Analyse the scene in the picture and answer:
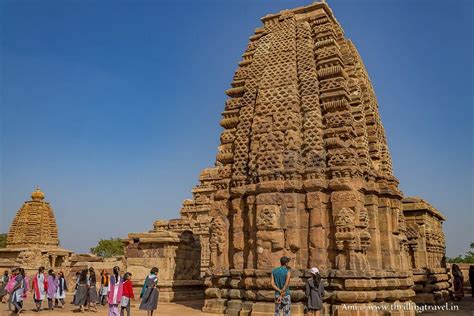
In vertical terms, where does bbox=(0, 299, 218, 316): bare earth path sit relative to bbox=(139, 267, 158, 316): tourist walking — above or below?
below

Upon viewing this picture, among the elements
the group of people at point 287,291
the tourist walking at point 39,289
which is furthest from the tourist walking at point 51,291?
the group of people at point 287,291

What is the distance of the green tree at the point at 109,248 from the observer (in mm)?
57938

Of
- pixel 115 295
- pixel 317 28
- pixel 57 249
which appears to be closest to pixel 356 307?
pixel 115 295

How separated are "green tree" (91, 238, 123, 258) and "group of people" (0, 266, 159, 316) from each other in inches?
1761

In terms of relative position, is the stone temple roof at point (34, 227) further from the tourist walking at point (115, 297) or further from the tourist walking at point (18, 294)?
the tourist walking at point (115, 297)

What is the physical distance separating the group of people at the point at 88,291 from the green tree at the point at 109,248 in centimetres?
4472

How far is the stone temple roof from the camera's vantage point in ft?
119

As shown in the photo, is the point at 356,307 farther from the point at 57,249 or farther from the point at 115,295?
the point at 57,249

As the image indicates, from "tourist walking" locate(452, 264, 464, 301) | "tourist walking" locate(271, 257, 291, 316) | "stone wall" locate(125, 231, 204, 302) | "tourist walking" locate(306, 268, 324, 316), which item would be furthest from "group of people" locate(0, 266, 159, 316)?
"tourist walking" locate(452, 264, 464, 301)

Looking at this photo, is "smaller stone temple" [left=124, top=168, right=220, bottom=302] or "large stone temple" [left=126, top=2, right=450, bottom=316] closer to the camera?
"large stone temple" [left=126, top=2, right=450, bottom=316]

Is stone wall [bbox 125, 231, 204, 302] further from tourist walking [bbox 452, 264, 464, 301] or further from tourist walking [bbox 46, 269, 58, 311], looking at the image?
tourist walking [bbox 452, 264, 464, 301]

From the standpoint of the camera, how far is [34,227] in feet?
120

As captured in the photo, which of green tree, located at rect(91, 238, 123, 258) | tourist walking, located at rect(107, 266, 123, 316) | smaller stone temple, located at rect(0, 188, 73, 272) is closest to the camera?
tourist walking, located at rect(107, 266, 123, 316)

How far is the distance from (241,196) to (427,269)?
21.9 ft
